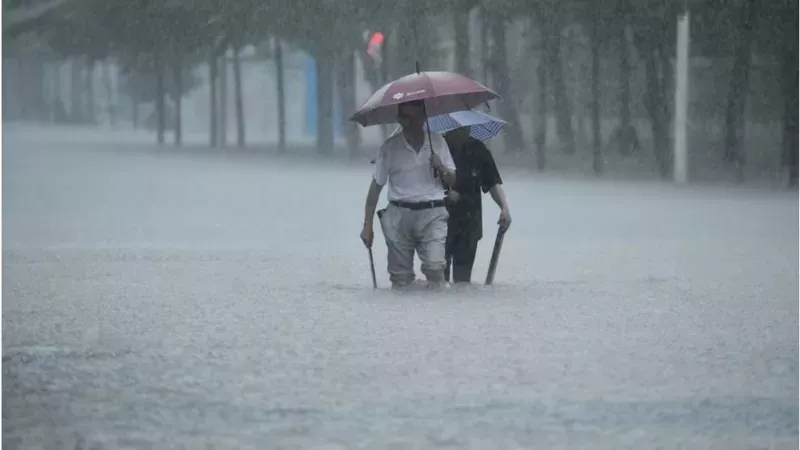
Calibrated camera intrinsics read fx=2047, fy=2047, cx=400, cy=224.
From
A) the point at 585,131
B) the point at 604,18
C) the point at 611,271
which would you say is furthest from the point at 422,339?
the point at 585,131

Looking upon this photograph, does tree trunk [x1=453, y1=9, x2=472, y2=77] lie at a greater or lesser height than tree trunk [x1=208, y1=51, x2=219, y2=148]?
greater

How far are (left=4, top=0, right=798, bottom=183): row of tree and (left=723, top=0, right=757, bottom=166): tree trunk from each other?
1.1 inches

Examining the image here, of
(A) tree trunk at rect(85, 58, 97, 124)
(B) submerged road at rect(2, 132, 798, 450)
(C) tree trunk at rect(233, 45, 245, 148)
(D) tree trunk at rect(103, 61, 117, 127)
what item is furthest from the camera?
(C) tree trunk at rect(233, 45, 245, 148)

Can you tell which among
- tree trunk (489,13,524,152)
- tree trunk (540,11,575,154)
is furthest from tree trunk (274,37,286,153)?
tree trunk (540,11,575,154)

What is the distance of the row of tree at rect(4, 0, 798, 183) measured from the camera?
74.4ft

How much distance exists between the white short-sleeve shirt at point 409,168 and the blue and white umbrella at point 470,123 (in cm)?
27

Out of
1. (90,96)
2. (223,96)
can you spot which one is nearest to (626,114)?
(90,96)

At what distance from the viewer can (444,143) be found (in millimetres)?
13461

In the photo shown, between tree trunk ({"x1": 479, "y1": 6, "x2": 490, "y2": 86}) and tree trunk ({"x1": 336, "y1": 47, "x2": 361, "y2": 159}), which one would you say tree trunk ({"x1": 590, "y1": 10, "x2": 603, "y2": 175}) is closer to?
tree trunk ({"x1": 479, "y1": 6, "x2": 490, "y2": 86})

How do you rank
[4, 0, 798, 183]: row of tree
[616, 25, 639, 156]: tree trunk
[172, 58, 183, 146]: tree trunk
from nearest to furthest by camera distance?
[4, 0, 798, 183]: row of tree
[616, 25, 639, 156]: tree trunk
[172, 58, 183, 146]: tree trunk

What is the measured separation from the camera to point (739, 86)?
2673 cm

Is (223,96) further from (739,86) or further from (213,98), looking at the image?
(739,86)

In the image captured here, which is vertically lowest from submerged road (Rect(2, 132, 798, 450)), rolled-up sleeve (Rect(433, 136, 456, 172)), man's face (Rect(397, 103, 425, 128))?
submerged road (Rect(2, 132, 798, 450))

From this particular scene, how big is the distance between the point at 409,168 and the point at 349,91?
3005 centimetres
